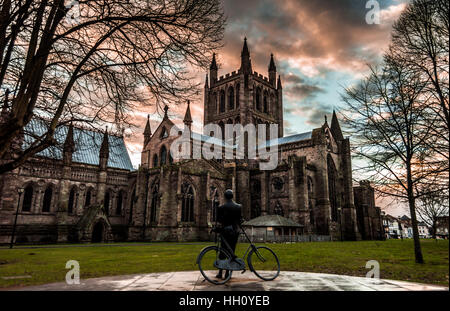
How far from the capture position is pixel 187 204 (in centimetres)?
3325

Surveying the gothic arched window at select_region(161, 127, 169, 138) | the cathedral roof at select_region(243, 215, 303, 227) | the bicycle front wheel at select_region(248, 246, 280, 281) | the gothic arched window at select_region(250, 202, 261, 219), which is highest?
the gothic arched window at select_region(161, 127, 169, 138)

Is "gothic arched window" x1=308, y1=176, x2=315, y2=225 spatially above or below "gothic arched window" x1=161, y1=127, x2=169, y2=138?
below

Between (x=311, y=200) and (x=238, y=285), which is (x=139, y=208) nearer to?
(x=311, y=200)

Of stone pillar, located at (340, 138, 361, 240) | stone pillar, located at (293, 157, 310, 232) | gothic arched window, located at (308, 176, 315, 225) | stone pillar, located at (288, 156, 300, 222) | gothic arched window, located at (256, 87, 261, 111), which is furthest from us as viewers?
gothic arched window, located at (256, 87, 261, 111)

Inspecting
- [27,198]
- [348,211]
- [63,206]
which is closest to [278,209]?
[348,211]

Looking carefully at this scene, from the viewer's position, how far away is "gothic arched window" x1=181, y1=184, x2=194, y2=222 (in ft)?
108

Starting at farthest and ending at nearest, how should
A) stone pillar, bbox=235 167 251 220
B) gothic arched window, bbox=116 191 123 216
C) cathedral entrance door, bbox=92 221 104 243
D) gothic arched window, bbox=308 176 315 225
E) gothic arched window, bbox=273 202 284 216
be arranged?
stone pillar, bbox=235 167 251 220, gothic arched window, bbox=273 202 284 216, gothic arched window, bbox=308 176 315 225, gothic arched window, bbox=116 191 123 216, cathedral entrance door, bbox=92 221 104 243

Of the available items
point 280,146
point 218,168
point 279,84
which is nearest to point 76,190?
point 218,168

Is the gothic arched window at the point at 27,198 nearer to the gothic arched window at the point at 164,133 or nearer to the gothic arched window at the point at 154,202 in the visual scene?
the gothic arched window at the point at 154,202

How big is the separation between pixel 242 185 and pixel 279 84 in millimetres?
28893

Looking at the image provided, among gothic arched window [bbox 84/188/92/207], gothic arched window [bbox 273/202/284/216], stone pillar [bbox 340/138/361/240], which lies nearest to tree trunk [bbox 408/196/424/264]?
gothic arched window [bbox 273/202/284/216]

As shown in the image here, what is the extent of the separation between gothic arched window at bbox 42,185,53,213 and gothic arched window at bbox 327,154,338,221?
34.9m

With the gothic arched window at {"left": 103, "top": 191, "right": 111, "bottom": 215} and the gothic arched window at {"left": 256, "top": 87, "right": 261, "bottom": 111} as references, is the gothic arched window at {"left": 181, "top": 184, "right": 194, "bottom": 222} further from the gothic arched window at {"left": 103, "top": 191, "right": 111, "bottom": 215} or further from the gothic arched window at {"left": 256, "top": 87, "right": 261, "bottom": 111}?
the gothic arched window at {"left": 256, "top": 87, "right": 261, "bottom": 111}

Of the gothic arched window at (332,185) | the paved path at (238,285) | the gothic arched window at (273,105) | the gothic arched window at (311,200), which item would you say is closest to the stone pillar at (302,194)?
the gothic arched window at (311,200)
